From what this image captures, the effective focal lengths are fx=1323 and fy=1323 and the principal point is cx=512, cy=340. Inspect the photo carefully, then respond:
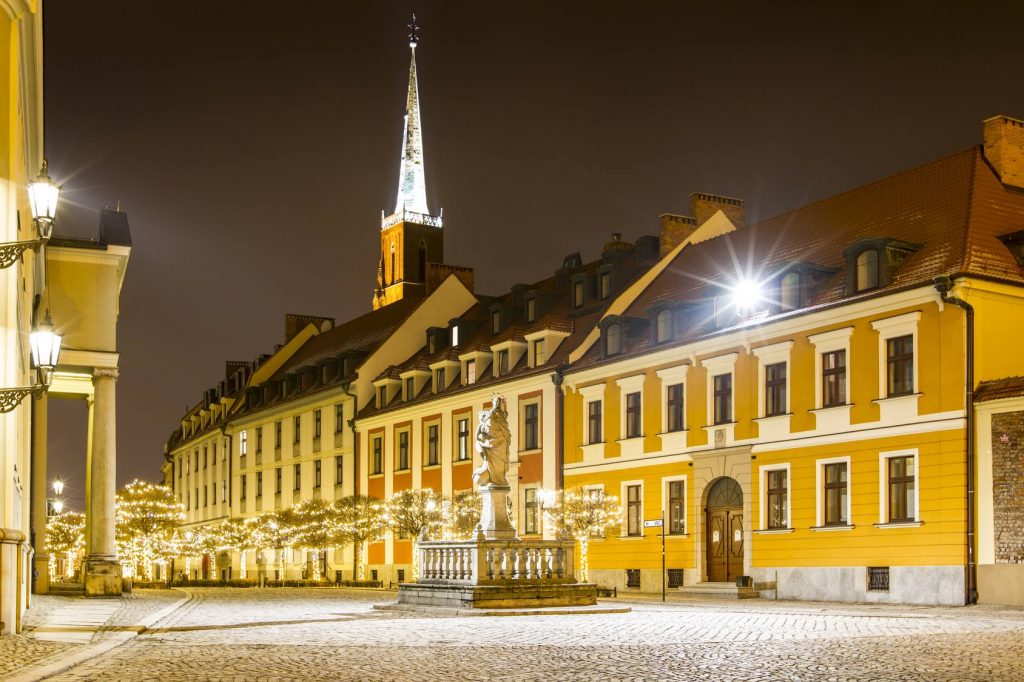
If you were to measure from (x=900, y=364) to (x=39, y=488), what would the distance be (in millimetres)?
24131

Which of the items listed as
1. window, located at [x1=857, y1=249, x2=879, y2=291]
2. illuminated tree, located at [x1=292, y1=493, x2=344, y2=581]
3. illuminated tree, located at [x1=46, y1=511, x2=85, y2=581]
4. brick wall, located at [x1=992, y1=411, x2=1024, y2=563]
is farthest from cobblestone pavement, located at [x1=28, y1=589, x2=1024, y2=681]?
illuminated tree, located at [x1=46, y1=511, x2=85, y2=581]

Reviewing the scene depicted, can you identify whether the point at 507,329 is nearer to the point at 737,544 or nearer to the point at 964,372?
the point at 737,544

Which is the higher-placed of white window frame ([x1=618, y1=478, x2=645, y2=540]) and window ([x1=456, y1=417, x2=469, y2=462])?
window ([x1=456, y1=417, x2=469, y2=462])

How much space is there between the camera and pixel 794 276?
3472 cm

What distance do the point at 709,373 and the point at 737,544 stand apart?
481 centimetres

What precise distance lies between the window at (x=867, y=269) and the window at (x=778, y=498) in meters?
5.52

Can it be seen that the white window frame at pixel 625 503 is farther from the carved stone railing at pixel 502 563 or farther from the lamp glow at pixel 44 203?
the lamp glow at pixel 44 203

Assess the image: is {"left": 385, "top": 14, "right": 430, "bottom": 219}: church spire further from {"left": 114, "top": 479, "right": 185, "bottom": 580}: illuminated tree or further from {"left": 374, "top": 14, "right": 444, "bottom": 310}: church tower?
{"left": 114, "top": 479, "right": 185, "bottom": 580}: illuminated tree

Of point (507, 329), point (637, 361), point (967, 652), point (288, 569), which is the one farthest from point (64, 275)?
point (288, 569)

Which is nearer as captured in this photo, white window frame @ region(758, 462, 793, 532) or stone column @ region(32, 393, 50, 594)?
white window frame @ region(758, 462, 793, 532)

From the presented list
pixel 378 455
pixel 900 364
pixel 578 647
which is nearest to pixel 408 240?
pixel 378 455

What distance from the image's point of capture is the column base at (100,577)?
32.4 m

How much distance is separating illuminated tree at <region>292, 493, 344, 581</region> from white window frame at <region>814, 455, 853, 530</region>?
955 inches

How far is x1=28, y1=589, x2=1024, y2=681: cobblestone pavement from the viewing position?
13.4 metres
